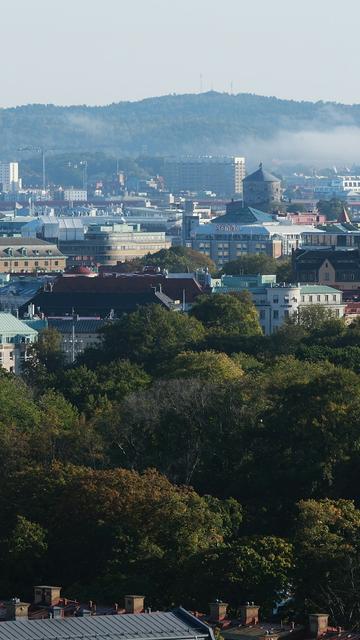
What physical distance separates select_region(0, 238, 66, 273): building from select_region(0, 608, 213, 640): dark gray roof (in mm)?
129350

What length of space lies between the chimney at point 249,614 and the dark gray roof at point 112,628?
3.35m

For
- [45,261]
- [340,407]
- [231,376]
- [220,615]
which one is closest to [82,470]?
[340,407]

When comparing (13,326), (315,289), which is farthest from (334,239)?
(13,326)

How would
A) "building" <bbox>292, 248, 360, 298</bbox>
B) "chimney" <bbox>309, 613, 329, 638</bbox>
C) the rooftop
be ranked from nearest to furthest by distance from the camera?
"chimney" <bbox>309, 613, 329, 638</bbox>, the rooftop, "building" <bbox>292, 248, 360, 298</bbox>

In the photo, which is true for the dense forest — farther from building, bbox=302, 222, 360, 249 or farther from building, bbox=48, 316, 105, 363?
building, bbox=302, 222, 360, 249

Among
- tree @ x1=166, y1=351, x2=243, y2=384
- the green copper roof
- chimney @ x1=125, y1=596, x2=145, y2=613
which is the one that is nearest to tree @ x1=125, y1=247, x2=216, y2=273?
the green copper roof

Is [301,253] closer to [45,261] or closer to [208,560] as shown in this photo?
[45,261]

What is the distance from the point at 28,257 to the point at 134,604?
425 ft

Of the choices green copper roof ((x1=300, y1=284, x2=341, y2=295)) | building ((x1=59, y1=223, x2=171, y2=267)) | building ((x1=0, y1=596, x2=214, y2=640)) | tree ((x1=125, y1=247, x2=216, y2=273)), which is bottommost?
building ((x1=59, y1=223, x2=171, y2=267))

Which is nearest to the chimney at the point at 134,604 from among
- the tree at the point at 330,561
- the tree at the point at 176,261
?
the tree at the point at 330,561

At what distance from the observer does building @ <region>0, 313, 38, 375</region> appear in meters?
106

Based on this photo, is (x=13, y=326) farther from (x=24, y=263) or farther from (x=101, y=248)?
(x=101, y=248)

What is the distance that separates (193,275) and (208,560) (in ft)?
295

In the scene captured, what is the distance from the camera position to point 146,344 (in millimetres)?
94500
